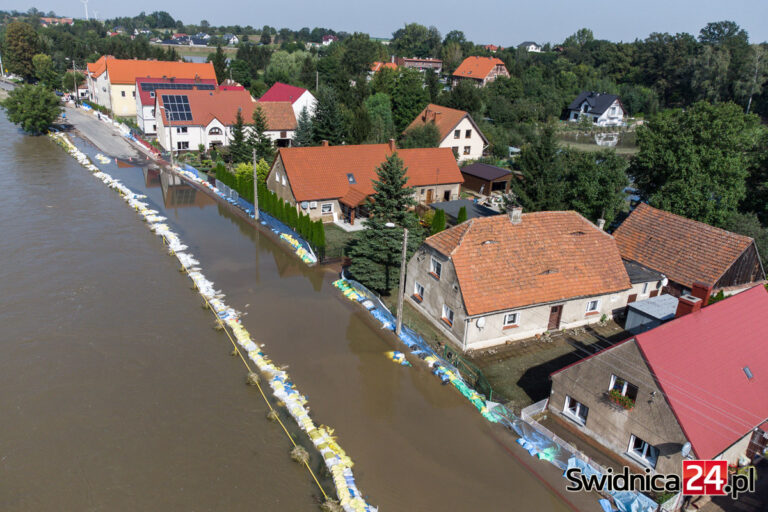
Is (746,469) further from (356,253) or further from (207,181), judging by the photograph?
(207,181)

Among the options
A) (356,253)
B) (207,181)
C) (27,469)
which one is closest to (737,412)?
(356,253)

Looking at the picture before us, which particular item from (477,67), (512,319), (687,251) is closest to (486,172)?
(687,251)

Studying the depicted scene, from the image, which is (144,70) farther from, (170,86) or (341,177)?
(341,177)

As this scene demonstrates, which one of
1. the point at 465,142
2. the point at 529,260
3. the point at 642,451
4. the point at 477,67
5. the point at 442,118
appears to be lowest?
the point at 642,451

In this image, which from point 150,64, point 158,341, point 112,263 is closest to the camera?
point 158,341

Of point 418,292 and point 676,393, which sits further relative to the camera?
point 418,292
